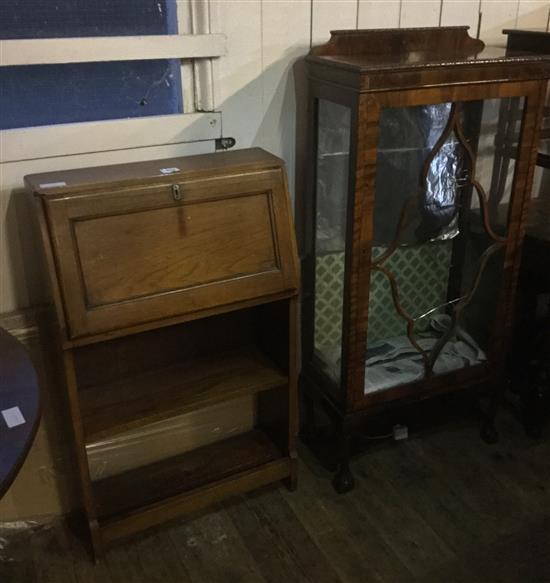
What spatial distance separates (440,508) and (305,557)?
1.41ft

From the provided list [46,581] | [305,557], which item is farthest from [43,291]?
[305,557]

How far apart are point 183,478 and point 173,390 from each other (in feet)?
1.02

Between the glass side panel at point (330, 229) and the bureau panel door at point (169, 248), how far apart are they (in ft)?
0.77

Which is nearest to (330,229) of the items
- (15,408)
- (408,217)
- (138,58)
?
(408,217)

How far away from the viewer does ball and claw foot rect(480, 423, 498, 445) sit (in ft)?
7.09

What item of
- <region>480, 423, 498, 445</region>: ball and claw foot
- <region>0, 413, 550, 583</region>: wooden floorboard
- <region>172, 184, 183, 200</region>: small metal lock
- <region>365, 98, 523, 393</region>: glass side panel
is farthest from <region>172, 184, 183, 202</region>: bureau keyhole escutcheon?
<region>480, 423, 498, 445</region>: ball and claw foot

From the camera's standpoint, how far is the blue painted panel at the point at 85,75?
4.93 feet

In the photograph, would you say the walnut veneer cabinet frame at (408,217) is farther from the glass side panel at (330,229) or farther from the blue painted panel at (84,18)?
the blue painted panel at (84,18)

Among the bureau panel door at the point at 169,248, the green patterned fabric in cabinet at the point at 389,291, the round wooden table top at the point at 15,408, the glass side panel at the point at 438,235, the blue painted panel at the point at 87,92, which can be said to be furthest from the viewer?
the green patterned fabric in cabinet at the point at 389,291

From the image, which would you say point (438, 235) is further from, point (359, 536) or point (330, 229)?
point (359, 536)

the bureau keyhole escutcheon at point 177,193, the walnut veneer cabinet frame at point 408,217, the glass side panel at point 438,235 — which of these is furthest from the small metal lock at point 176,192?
the glass side panel at point 438,235

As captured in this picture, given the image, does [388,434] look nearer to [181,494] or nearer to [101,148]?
[181,494]

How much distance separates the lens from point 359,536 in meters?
1.83

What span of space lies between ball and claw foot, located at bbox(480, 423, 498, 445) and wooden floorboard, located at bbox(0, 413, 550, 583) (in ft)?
0.20
